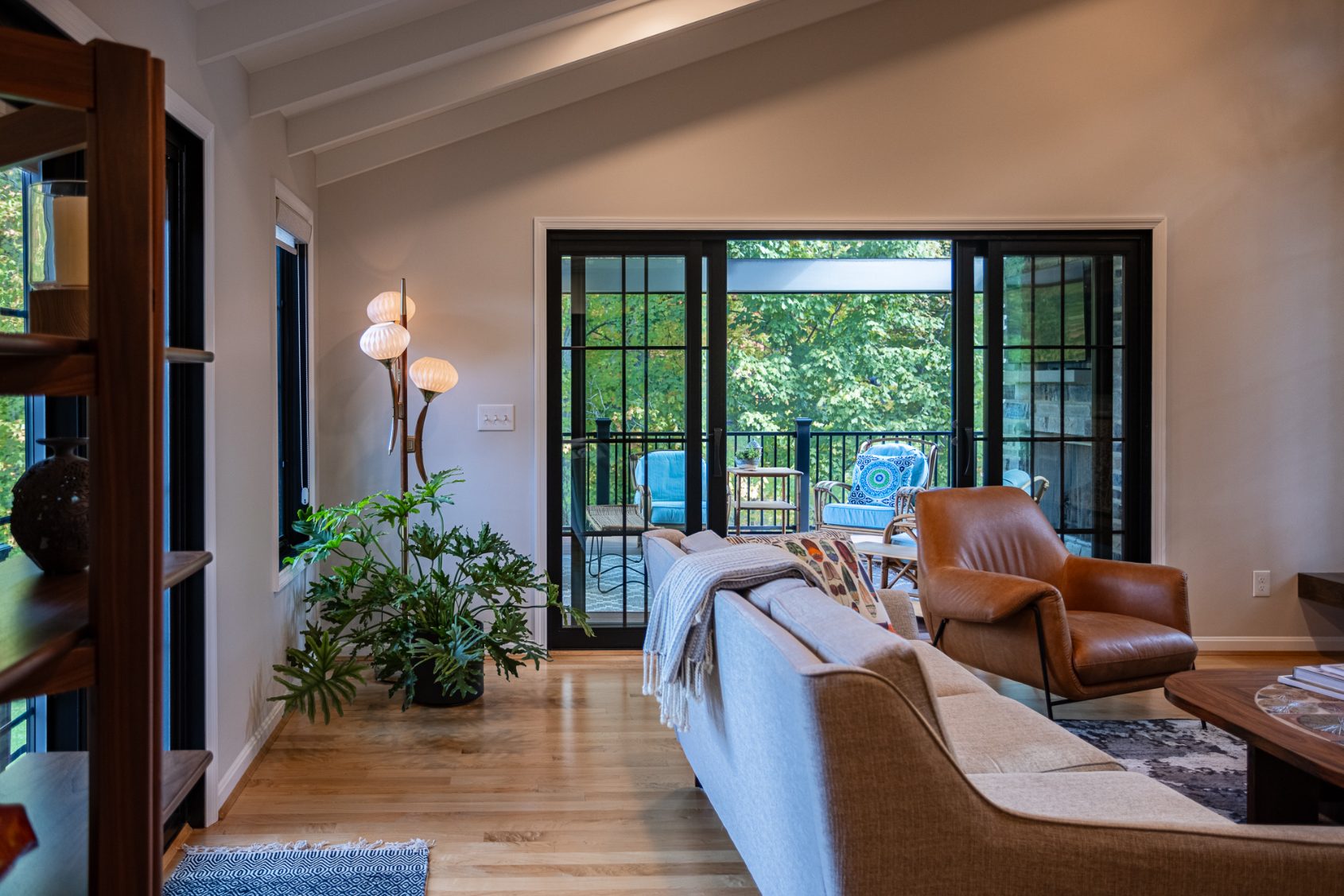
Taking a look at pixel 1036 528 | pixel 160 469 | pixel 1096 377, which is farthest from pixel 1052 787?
pixel 1096 377

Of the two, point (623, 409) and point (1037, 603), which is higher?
point (623, 409)

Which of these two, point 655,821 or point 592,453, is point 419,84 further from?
point 655,821

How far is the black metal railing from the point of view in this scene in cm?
425

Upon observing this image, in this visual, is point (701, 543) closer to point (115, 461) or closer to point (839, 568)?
point (839, 568)

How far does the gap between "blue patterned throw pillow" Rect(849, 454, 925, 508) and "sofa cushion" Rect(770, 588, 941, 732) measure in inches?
201

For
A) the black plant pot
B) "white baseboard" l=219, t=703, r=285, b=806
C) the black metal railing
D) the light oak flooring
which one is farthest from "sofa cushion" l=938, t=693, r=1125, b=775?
the black metal railing

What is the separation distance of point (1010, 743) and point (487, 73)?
2.96 metres

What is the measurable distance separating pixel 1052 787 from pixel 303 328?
11.0 feet

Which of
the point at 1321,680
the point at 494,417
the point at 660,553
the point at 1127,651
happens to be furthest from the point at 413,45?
the point at 1321,680

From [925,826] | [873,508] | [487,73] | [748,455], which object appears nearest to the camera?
[925,826]

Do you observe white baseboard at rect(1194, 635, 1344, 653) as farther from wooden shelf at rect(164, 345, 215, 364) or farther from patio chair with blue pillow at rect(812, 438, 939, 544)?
wooden shelf at rect(164, 345, 215, 364)

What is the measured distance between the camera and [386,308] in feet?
12.5

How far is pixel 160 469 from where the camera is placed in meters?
1.00

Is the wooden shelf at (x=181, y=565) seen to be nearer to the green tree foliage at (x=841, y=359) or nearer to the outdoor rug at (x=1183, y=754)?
the outdoor rug at (x=1183, y=754)
